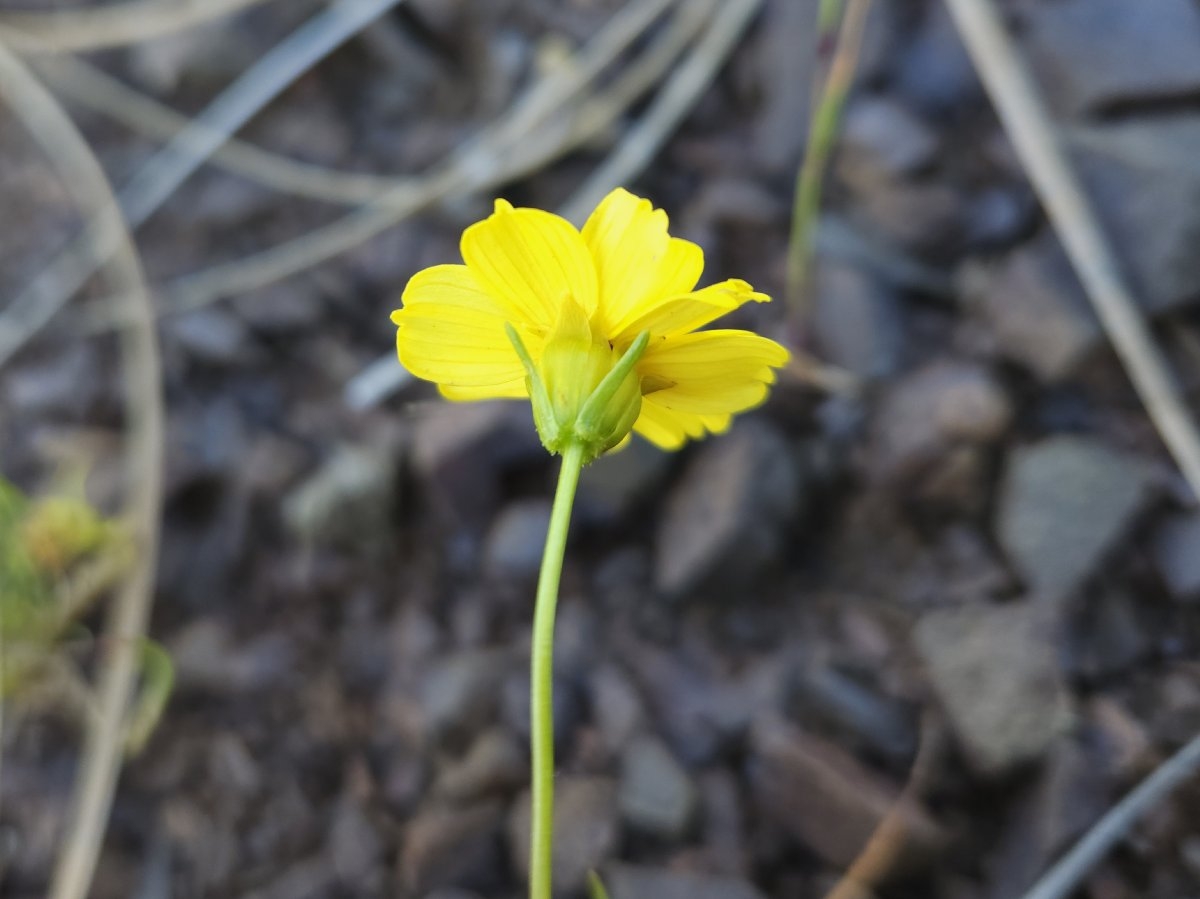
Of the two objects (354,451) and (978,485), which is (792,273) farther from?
(354,451)

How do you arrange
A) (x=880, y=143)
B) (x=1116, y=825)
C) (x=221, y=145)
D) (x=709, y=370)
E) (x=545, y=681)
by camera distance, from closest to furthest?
(x=545, y=681), (x=709, y=370), (x=1116, y=825), (x=880, y=143), (x=221, y=145)

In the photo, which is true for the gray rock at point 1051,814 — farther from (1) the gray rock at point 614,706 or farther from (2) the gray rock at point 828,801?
(1) the gray rock at point 614,706

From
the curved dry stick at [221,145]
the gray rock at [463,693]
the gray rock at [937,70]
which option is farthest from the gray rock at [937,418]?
the curved dry stick at [221,145]

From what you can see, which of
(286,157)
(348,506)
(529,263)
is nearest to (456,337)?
(529,263)

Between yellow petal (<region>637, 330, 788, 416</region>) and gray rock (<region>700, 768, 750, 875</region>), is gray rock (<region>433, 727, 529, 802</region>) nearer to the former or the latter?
gray rock (<region>700, 768, 750, 875</region>)

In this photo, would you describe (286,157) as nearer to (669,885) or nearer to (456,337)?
(456,337)

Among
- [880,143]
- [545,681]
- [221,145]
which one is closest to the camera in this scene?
[545,681]

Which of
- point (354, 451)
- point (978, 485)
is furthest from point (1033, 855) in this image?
point (354, 451)
